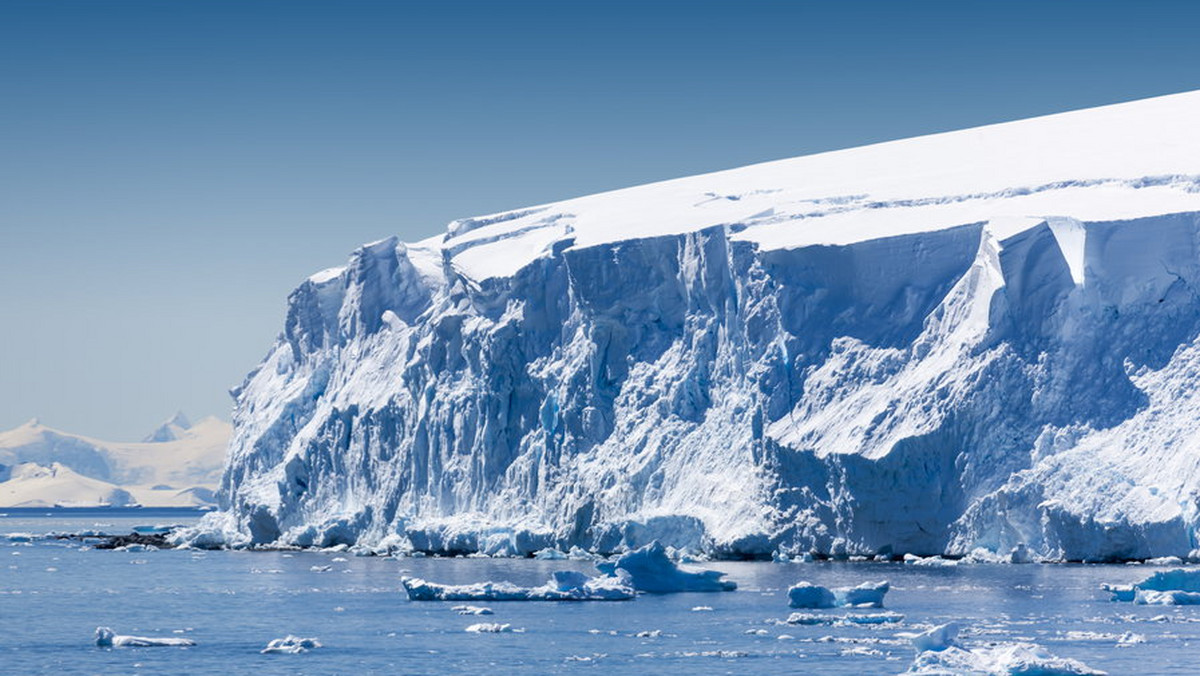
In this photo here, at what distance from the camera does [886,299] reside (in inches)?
1521

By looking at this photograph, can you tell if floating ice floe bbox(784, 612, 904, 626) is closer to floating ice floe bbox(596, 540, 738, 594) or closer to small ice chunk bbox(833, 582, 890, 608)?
small ice chunk bbox(833, 582, 890, 608)

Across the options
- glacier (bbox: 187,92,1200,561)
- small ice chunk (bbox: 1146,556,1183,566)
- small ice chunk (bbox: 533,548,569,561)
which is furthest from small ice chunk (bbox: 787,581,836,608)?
small ice chunk (bbox: 533,548,569,561)

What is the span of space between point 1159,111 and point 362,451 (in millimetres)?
21307

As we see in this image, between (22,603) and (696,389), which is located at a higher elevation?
(696,389)

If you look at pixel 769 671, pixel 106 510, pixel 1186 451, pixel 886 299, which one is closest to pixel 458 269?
pixel 886 299

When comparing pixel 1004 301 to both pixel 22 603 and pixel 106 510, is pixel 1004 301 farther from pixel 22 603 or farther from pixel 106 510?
pixel 106 510

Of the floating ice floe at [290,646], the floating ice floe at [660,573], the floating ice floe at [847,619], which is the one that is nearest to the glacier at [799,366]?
the floating ice floe at [660,573]

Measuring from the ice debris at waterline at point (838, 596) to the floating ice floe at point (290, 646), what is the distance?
7316 millimetres

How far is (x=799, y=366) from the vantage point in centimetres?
3878

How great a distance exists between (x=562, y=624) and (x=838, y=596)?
4.16m

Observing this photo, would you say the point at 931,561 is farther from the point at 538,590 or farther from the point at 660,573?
the point at 538,590

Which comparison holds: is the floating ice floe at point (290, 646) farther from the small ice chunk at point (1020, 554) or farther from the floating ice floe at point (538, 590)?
the small ice chunk at point (1020, 554)

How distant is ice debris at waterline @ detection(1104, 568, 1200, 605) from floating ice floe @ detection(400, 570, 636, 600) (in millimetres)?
8155

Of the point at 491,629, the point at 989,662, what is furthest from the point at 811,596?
the point at 989,662
